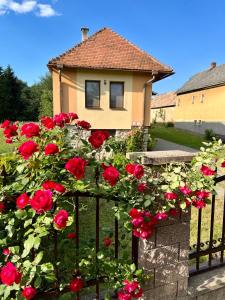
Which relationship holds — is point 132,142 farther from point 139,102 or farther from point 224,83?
point 224,83

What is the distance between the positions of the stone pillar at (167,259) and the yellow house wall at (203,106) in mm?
22639

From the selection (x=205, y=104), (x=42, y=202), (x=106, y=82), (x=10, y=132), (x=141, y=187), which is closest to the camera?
(x=42, y=202)

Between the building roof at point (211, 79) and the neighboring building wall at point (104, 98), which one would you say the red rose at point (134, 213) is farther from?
the building roof at point (211, 79)

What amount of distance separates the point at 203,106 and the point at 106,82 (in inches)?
640

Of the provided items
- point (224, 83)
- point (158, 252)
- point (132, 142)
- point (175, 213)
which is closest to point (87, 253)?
point (158, 252)

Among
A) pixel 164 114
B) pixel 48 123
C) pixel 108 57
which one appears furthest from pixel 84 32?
pixel 164 114

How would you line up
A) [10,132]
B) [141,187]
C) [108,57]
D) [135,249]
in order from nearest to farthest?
[141,187] < [10,132] < [135,249] < [108,57]

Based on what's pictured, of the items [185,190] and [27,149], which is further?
[185,190]

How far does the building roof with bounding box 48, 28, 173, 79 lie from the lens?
12.8 meters

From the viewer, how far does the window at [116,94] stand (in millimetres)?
13625

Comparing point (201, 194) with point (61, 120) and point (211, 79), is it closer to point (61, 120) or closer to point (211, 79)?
point (61, 120)

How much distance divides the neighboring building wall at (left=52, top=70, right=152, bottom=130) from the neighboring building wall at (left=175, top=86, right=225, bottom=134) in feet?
40.0

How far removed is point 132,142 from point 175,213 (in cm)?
1015

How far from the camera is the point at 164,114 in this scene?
38844 mm
